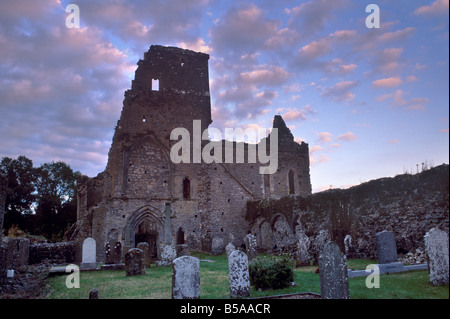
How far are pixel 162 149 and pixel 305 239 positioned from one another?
38.8ft

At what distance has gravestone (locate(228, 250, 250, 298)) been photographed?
22.4 feet

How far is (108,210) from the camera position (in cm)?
1888

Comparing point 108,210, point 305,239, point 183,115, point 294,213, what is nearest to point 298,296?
point 305,239

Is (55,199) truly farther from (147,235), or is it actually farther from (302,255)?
(302,255)

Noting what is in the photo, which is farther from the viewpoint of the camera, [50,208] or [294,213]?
[50,208]

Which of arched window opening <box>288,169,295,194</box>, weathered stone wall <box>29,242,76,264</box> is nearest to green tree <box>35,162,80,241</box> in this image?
weathered stone wall <box>29,242,76,264</box>

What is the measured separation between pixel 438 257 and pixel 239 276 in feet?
13.0

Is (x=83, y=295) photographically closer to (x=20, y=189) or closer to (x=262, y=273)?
(x=262, y=273)

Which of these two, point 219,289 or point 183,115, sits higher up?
→ point 183,115

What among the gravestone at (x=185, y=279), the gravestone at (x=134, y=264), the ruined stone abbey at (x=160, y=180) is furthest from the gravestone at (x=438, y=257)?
the ruined stone abbey at (x=160, y=180)

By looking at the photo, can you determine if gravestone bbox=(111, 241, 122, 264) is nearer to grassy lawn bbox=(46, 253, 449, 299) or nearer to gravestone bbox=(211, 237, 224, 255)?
grassy lawn bbox=(46, 253, 449, 299)

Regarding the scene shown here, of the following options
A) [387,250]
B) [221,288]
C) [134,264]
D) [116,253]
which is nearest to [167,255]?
[116,253]

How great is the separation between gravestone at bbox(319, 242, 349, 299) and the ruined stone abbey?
1439cm
